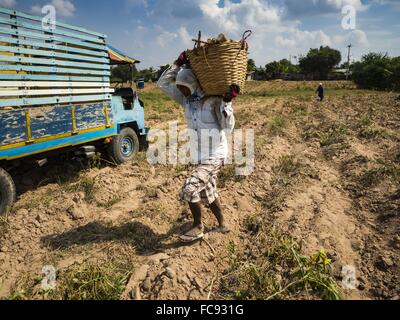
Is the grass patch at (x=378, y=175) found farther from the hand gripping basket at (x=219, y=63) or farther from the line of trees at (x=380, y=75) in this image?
the line of trees at (x=380, y=75)

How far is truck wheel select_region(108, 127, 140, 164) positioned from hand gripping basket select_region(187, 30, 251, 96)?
3.58 m

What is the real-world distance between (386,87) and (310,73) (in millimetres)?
29478

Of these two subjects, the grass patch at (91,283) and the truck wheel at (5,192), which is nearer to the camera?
the grass patch at (91,283)

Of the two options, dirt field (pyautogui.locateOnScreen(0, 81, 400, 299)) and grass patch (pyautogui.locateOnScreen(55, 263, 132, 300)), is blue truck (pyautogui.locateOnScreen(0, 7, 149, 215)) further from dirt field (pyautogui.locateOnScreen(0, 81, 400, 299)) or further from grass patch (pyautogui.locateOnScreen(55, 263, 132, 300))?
grass patch (pyautogui.locateOnScreen(55, 263, 132, 300))

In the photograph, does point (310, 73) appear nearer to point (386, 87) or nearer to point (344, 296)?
point (386, 87)

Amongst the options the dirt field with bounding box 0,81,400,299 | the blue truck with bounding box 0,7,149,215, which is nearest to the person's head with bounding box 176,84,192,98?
the dirt field with bounding box 0,81,400,299

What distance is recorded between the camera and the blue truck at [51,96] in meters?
4.11

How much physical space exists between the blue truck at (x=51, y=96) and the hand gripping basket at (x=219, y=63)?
2.41 metres

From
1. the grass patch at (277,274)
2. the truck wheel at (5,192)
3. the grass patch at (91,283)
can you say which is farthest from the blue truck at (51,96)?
the grass patch at (277,274)

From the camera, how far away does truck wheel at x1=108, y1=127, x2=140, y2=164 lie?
6304 mm

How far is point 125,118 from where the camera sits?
6570 mm
